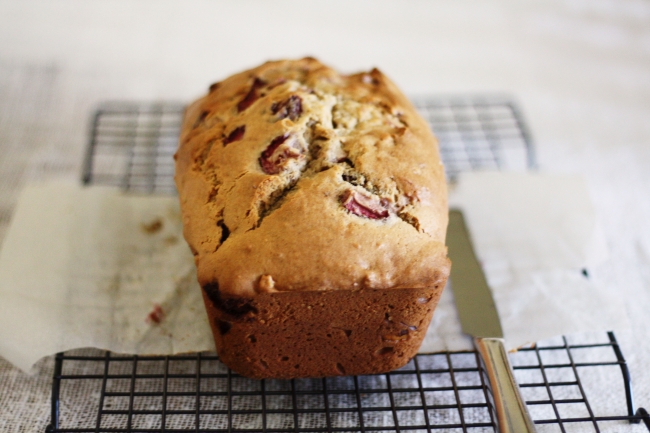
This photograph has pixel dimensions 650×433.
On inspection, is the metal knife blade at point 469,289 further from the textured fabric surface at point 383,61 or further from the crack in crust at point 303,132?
the textured fabric surface at point 383,61

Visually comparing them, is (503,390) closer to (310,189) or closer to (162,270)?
(310,189)

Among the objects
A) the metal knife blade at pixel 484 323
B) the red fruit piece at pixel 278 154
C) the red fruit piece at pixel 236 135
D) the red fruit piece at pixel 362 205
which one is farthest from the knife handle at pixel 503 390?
the red fruit piece at pixel 236 135

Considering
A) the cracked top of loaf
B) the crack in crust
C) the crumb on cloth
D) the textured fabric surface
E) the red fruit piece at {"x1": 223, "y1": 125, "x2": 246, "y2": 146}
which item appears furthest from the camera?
the textured fabric surface

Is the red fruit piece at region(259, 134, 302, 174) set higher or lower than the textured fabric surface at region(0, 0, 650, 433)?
higher

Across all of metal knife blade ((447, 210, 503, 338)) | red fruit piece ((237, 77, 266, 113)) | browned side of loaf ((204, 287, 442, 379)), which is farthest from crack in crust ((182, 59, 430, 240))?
metal knife blade ((447, 210, 503, 338))

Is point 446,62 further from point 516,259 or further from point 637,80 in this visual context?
point 516,259

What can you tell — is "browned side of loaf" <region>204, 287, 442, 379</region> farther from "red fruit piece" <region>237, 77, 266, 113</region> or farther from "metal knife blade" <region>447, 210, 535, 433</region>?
"red fruit piece" <region>237, 77, 266, 113</region>

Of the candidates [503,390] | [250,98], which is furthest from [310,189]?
[503,390]

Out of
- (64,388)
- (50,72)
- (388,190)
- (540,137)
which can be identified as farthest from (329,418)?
(50,72)
